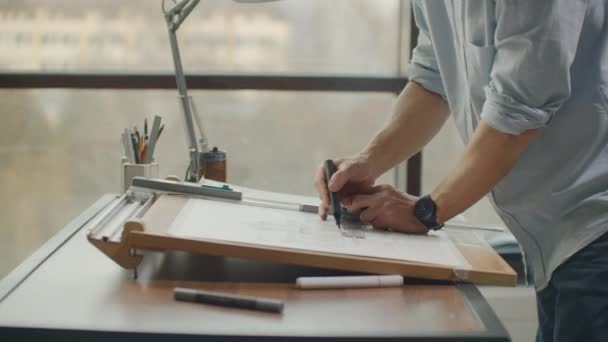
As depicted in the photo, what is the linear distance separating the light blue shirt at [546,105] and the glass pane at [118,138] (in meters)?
1.27

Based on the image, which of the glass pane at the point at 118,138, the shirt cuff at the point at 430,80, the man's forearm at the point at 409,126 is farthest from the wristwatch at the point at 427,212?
the glass pane at the point at 118,138

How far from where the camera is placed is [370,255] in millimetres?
872

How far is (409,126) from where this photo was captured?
128 cm

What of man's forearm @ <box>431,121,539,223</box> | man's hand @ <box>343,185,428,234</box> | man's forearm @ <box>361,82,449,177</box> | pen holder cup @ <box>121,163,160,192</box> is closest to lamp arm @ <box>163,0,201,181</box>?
pen holder cup @ <box>121,163,160,192</box>

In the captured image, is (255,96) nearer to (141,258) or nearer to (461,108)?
(461,108)

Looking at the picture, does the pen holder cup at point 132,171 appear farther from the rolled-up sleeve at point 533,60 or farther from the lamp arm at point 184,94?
the rolled-up sleeve at point 533,60

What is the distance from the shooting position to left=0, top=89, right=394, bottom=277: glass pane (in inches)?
89.7

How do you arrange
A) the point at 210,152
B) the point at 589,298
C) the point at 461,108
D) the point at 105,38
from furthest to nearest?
the point at 105,38
the point at 210,152
the point at 461,108
the point at 589,298

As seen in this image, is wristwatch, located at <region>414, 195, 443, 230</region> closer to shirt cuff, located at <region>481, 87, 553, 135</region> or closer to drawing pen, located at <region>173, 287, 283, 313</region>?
shirt cuff, located at <region>481, 87, 553, 135</region>

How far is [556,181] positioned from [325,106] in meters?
1.41

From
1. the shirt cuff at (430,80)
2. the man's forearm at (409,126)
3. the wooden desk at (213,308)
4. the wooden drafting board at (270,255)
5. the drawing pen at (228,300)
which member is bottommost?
the wooden desk at (213,308)

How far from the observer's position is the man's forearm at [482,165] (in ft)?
3.12

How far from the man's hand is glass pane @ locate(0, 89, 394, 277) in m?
1.32

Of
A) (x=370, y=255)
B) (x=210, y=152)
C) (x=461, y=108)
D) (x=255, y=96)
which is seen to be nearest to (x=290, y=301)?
(x=370, y=255)
